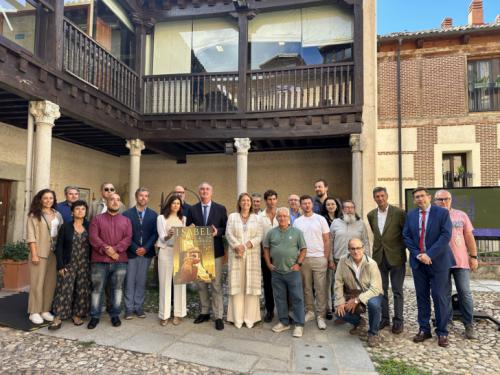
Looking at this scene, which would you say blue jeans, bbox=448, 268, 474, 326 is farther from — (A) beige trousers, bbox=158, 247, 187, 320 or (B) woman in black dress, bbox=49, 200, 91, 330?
(B) woman in black dress, bbox=49, 200, 91, 330

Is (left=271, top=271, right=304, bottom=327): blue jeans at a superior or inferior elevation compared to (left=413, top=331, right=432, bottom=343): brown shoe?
superior

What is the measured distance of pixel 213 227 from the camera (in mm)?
4559

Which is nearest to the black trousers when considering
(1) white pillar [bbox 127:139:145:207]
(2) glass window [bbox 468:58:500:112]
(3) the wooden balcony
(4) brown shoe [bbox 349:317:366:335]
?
(4) brown shoe [bbox 349:317:366:335]

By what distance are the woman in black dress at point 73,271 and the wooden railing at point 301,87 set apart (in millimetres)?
5740

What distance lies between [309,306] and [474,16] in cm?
1337

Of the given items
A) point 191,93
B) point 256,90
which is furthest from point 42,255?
point 256,90

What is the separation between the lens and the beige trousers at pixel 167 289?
4547 mm

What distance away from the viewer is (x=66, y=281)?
4.34m

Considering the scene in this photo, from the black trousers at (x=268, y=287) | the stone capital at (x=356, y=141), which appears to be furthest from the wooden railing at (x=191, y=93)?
the black trousers at (x=268, y=287)

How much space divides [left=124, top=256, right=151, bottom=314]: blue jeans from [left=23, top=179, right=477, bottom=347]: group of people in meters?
0.01

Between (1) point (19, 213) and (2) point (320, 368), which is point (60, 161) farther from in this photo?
(2) point (320, 368)

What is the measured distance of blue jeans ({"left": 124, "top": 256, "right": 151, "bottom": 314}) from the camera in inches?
183

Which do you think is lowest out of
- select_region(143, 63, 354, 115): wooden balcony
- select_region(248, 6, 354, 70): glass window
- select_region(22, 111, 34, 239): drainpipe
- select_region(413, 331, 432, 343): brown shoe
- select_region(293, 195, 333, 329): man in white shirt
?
select_region(413, 331, 432, 343): brown shoe

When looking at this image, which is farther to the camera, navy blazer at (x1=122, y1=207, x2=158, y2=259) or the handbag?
navy blazer at (x1=122, y1=207, x2=158, y2=259)
